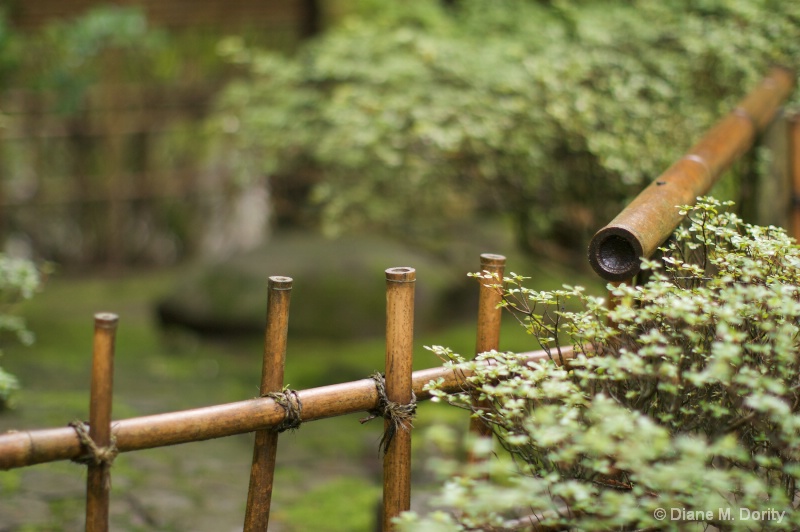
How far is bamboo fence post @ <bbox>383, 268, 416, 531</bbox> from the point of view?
7.27 feet

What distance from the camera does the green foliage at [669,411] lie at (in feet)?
4.84

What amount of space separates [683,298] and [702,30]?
286 cm

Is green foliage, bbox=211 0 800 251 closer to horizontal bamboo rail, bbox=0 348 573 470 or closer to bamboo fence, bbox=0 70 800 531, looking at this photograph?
bamboo fence, bbox=0 70 800 531

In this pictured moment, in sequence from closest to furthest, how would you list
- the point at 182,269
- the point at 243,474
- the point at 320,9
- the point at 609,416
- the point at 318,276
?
1. the point at 609,416
2. the point at 243,474
3. the point at 318,276
4. the point at 320,9
5. the point at 182,269

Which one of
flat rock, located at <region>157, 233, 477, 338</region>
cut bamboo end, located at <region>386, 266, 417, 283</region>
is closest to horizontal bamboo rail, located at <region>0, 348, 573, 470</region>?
cut bamboo end, located at <region>386, 266, 417, 283</region>

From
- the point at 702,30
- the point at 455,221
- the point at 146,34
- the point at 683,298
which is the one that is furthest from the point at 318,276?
the point at 683,298

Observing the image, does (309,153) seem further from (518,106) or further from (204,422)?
(204,422)

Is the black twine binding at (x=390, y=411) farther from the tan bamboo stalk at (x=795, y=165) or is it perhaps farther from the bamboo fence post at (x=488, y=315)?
the tan bamboo stalk at (x=795, y=165)

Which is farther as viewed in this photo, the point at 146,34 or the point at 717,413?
the point at 146,34

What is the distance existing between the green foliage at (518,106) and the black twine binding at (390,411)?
74.7 inches

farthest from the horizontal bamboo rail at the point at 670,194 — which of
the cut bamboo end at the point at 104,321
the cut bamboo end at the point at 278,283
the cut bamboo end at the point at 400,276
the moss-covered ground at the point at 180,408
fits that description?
the moss-covered ground at the point at 180,408

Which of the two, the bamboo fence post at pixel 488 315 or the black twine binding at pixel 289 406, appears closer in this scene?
the black twine binding at pixel 289 406

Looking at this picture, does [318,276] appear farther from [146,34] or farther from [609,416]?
[609,416]

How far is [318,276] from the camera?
615 cm
